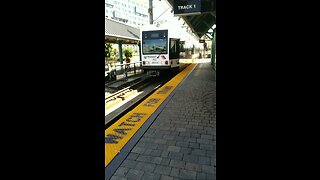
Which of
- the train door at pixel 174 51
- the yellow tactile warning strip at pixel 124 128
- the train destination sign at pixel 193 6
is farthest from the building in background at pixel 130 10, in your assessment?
the yellow tactile warning strip at pixel 124 128

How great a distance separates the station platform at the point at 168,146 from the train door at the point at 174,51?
7.39 m

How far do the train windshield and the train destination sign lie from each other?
2893 millimetres

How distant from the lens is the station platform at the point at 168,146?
2.92m

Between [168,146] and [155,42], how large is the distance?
10028 millimetres

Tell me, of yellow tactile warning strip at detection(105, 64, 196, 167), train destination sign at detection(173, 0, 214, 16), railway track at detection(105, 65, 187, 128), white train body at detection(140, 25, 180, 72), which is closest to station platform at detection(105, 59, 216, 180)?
yellow tactile warning strip at detection(105, 64, 196, 167)

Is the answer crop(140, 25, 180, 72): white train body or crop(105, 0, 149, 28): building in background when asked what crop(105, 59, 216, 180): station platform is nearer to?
crop(140, 25, 180, 72): white train body

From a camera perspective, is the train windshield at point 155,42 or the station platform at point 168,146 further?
the train windshield at point 155,42

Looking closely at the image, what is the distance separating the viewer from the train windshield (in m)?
12.8

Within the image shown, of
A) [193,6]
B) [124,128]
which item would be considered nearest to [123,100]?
[124,128]

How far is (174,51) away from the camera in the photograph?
13469 mm

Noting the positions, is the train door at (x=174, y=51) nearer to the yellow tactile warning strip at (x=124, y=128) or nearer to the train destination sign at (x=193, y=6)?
the train destination sign at (x=193, y=6)
